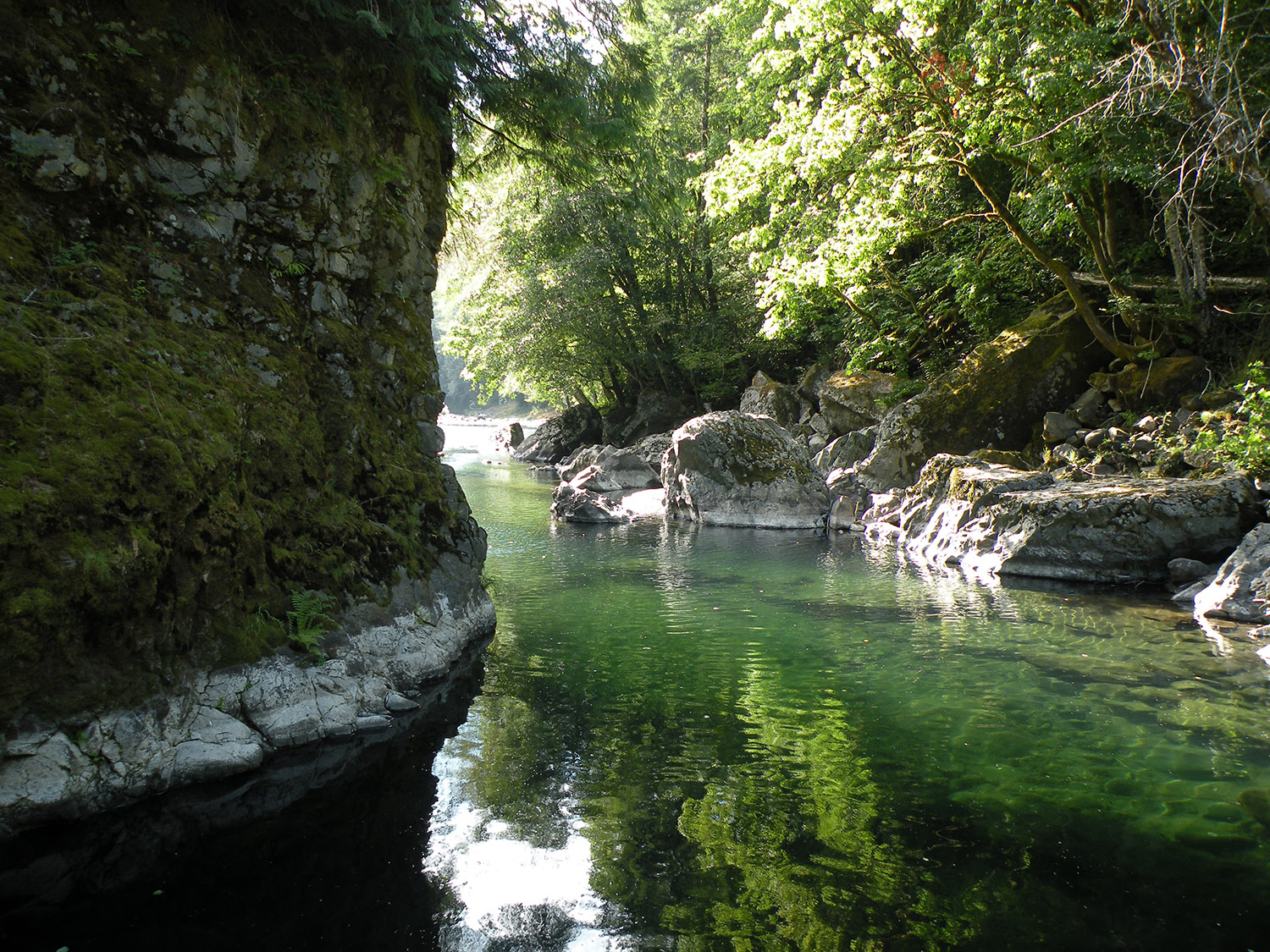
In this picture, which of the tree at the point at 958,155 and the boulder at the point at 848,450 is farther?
the boulder at the point at 848,450

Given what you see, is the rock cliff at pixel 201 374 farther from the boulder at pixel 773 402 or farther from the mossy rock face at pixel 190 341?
the boulder at pixel 773 402

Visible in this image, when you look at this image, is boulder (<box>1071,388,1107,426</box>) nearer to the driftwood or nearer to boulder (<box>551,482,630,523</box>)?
the driftwood

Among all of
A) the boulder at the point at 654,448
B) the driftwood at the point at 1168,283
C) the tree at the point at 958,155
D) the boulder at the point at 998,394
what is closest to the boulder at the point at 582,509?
the tree at the point at 958,155

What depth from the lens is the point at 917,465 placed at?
16.4 metres

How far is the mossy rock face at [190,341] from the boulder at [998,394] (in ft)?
39.0

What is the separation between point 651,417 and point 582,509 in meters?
15.2

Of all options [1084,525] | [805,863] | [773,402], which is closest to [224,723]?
[805,863]

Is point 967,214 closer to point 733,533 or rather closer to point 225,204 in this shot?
point 733,533

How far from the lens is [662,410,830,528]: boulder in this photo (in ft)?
56.0

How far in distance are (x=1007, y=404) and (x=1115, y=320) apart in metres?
3.34

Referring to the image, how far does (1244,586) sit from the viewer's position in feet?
27.8

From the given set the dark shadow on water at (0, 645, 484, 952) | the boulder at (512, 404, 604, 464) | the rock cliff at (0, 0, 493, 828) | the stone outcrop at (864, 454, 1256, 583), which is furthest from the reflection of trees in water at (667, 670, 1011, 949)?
the boulder at (512, 404, 604, 464)

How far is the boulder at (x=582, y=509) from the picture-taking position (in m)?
18.0

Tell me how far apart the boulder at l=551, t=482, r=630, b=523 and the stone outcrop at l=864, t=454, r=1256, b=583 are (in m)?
7.76
